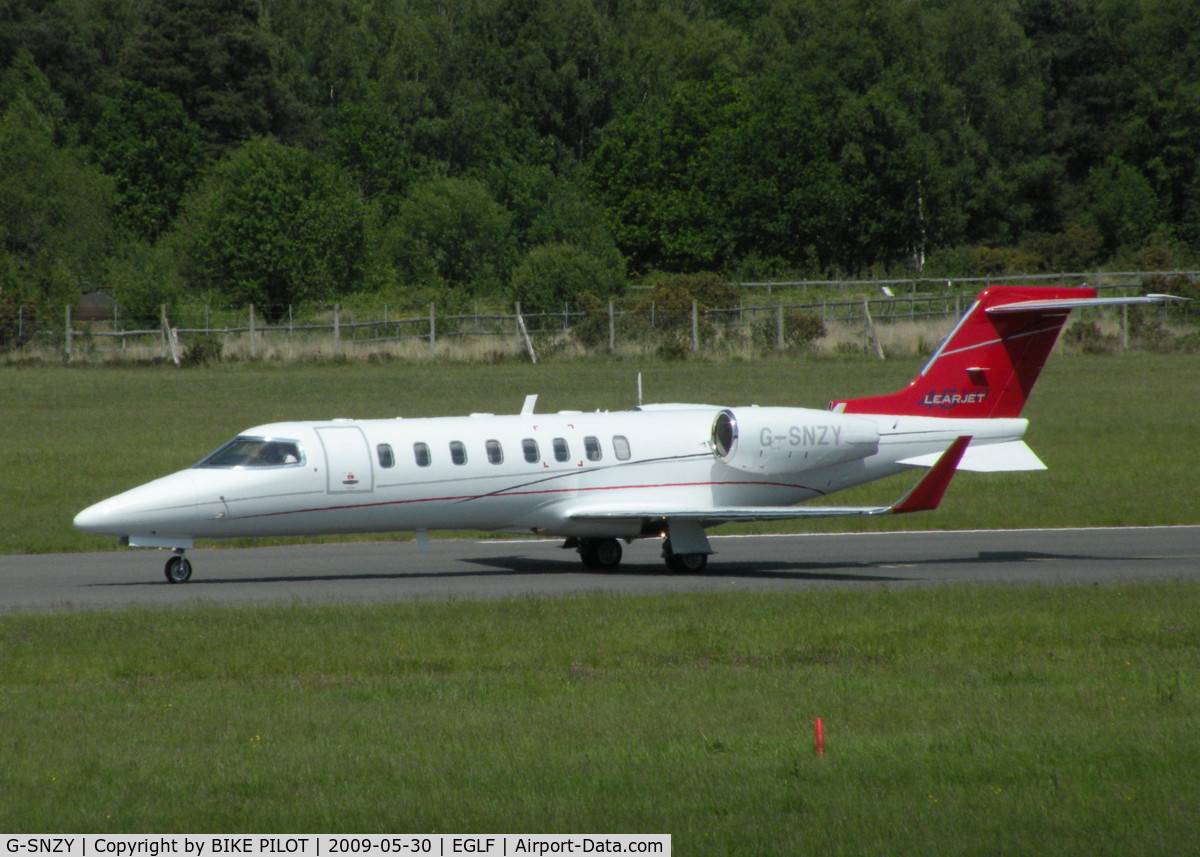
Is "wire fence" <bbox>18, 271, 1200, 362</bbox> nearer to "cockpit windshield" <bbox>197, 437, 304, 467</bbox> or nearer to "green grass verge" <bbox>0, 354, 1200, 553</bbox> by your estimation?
"green grass verge" <bbox>0, 354, 1200, 553</bbox>

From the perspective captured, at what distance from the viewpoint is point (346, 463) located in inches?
841

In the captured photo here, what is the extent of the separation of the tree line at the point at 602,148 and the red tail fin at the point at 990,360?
43553 mm

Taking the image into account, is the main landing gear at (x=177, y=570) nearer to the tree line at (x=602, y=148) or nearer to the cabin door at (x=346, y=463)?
the cabin door at (x=346, y=463)

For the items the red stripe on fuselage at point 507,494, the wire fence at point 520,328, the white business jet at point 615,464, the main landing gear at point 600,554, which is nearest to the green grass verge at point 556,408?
the wire fence at point 520,328

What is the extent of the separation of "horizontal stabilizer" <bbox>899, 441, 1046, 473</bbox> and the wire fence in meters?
29.8

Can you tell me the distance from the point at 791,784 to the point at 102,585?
14.0 meters

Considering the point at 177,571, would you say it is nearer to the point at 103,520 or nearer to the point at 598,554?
the point at 103,520

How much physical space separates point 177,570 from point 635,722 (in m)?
Answer: 11.3

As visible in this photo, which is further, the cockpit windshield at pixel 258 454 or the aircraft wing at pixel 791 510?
the aircraft wing at pixel 791 510

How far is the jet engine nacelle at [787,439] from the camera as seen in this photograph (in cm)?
2325

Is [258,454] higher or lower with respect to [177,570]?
higher
